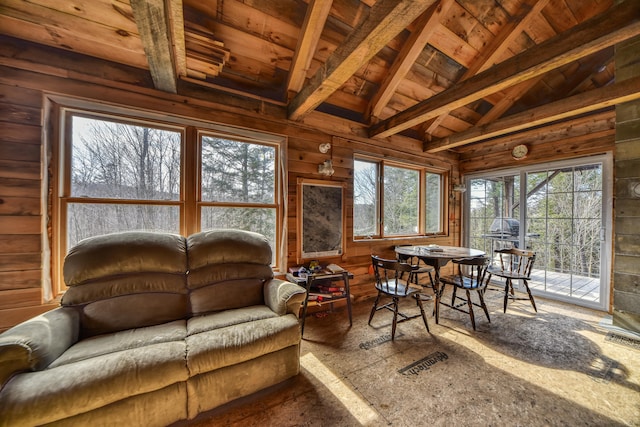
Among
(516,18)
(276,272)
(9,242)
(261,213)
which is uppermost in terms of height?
(516,18)

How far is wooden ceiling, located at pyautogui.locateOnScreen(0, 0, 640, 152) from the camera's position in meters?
1.56

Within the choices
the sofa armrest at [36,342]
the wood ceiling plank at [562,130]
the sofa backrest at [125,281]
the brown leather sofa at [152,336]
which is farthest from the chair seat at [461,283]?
the sofa armrest at [36,342]

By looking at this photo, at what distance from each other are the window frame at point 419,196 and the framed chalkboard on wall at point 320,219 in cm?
34

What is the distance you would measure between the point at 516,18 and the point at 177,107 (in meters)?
3.92

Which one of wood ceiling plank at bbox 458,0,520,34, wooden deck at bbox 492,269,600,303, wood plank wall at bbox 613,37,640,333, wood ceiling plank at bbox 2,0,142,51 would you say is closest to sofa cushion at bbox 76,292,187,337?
wood ceiling plank at bbox 2,0,142,51

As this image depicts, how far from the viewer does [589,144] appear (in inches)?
127

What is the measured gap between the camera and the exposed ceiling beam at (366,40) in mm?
1343

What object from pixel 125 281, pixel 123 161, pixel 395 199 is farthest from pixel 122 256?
pixel 395 199

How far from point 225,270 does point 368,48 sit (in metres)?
2.13

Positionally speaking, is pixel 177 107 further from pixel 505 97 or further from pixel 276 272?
pixel 505 97

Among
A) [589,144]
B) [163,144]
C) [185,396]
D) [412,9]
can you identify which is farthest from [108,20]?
[589,144]

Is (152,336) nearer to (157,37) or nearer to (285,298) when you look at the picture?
(285,298)

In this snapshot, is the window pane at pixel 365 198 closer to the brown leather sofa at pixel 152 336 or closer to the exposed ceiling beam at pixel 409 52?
the exposed ceiling beam at pixel 409 52

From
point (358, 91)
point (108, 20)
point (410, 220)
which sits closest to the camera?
point (108, 20)
